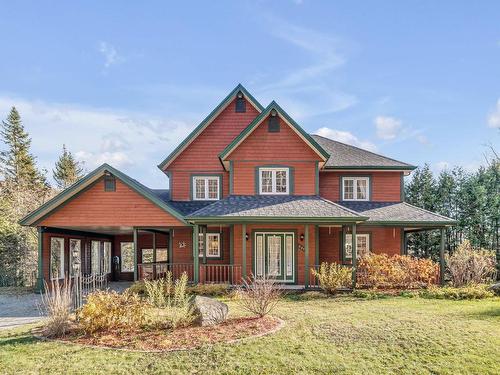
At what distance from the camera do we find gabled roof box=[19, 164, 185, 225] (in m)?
15.3

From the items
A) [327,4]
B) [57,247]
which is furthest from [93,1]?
[57,247]

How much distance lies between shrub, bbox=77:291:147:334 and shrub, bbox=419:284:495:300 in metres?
10.1

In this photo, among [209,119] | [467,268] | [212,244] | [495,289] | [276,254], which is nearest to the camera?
[495,289]

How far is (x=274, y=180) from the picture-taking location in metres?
17.1

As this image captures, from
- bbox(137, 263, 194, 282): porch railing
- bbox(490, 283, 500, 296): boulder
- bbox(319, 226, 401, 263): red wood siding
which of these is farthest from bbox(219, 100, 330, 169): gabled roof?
bbox(490, 283, 500, 296): boulder

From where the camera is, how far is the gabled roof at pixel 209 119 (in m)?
18.5

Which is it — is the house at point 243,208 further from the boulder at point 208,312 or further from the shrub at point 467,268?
the boulder at point 208,312

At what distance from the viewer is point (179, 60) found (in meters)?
17.0

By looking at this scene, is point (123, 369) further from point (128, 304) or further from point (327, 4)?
point (327, 4)

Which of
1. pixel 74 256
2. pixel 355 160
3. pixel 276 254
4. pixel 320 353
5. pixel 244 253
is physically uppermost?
pixel 355 160

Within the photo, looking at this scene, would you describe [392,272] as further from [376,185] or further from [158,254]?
[158,254]

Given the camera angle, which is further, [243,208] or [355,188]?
[355,188]

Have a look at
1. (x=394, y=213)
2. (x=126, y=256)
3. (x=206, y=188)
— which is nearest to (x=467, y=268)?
(x=394, y=213)

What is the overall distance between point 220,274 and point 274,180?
4688 millimetres
